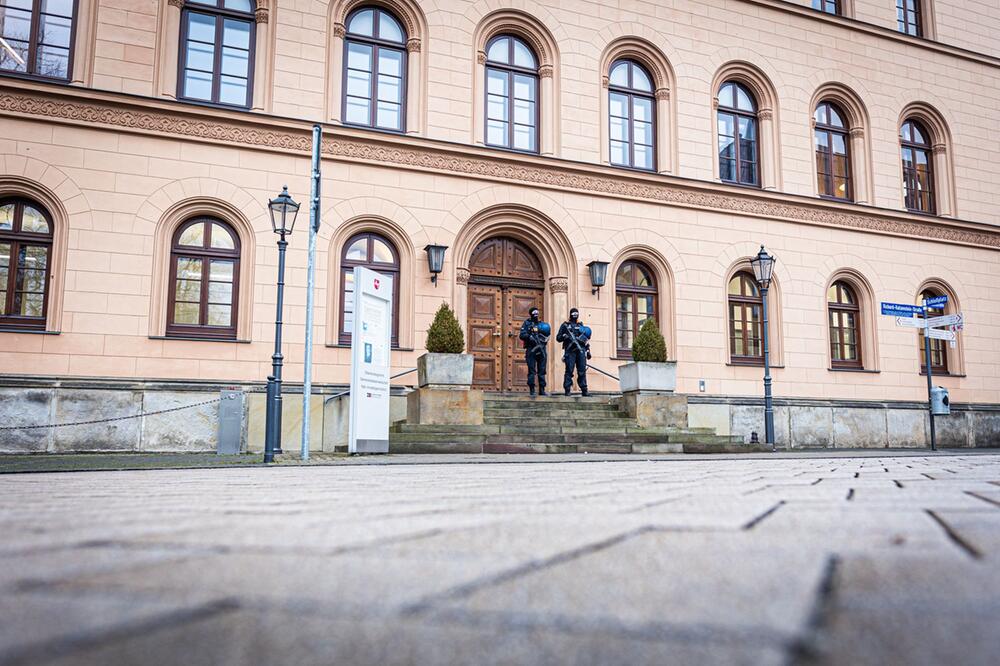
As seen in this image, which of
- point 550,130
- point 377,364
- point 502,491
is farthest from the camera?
point 550,130

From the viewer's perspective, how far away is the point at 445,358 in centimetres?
1255

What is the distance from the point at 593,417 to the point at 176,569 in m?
12.9

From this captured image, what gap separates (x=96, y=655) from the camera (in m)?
1.00

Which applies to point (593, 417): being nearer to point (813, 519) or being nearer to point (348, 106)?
point (348, 106)

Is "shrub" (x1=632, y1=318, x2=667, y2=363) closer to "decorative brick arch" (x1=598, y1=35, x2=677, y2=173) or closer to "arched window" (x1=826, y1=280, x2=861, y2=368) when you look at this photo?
"decorative brick arch" (x1=598, y1=35, x2=677, y2=173)

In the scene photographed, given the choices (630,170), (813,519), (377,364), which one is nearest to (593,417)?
(377,364)

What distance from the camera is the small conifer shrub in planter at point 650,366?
1412 cm

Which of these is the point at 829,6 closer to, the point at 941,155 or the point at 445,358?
the point at 941,155

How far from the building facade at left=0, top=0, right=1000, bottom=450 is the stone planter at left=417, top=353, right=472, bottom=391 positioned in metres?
2.66

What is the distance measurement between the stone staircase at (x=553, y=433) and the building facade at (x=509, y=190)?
203 cm

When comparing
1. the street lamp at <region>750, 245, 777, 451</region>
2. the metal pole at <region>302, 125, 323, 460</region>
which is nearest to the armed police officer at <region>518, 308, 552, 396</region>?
the street lamp at <region>750, 245, 777, 451</region>

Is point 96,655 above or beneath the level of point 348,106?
beneath

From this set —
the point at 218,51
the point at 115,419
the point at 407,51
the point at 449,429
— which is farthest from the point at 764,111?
the point at 115,419

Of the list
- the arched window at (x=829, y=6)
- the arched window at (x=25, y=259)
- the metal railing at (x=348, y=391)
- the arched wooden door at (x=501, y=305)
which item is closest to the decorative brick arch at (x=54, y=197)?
the arched window at (x=25, y=259)
